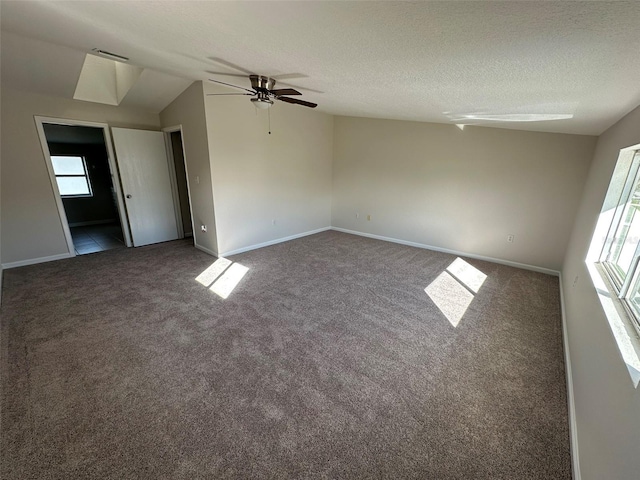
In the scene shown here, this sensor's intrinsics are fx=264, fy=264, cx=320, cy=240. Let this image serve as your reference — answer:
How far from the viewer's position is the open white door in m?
4.33

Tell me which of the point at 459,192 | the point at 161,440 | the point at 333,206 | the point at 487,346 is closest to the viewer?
the point at 161,440

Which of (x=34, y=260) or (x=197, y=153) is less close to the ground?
(x=197, y=153)

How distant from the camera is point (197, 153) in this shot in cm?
402

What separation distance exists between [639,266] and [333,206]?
489 centimetres

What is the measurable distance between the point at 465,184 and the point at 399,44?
3.56 m

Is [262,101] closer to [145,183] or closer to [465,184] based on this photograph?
[145,183]

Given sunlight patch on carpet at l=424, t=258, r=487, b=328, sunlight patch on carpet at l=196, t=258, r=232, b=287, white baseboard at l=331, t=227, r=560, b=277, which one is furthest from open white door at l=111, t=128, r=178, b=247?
sunlight patch on carpet at l=424, t=258, r=487, b=328

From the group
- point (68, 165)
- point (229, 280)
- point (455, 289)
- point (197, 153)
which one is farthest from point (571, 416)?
point (68, 165)

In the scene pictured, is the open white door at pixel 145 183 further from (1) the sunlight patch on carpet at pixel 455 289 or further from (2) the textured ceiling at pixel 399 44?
(1) the sunlight patch on carpet at pixel 455 289

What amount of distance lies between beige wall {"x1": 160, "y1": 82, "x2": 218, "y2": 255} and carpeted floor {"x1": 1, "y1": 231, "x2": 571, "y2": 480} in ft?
3.58

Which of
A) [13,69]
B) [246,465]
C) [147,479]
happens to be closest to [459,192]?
[246,465]

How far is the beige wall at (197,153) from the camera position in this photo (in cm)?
378

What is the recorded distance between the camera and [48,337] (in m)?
2.32

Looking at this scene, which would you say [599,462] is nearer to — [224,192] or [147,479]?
[147,479]
